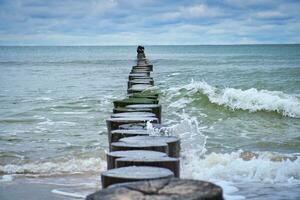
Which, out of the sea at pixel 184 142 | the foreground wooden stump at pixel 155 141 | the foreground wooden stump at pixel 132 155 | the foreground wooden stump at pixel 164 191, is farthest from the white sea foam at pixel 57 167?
the foreground wooden stump at pixel 164 191

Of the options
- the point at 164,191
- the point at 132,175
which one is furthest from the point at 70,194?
the point at 164,191

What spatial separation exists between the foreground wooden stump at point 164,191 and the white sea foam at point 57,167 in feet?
16.1

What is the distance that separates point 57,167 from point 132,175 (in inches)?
184

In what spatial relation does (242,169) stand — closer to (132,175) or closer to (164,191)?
(132,175)

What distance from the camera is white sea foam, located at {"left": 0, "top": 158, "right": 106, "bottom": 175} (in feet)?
26.2

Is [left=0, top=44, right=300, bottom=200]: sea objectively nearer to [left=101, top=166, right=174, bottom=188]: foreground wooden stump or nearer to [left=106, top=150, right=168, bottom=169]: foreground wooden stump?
[left=106, top=150, right=168, bottom=169]: foreground wooden stump

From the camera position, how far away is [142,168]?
4035 mm

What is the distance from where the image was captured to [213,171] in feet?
24.8

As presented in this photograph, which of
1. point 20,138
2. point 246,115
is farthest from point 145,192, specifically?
point 246,115

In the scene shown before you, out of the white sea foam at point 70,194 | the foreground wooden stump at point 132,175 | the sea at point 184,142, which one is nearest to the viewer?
the foreground wooden stump at point 132,175

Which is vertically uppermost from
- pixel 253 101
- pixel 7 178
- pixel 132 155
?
pixel 132 155

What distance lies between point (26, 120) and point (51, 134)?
2694mm

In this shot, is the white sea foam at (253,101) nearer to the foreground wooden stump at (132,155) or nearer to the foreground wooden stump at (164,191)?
the foreground wooden stump at (132,155)

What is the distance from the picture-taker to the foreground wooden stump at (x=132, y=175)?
147 inches
